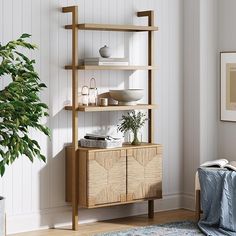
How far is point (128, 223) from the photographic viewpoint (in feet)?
20.0

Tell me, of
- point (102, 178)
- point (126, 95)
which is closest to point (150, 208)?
point (102, 178)

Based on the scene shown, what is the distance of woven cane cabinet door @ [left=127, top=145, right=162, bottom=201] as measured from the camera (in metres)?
6.01

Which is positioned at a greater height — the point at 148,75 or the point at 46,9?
the point at 46,9

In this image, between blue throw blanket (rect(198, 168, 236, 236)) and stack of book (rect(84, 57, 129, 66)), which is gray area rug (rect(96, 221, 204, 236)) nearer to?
Answer: blue throw blanket (rect(198, 168, 236, 236))

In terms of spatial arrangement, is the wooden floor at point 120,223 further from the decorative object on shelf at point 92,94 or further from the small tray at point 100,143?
the decorative object on shelf at point 92,94

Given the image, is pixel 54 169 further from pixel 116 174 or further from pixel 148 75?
pixel 148 75

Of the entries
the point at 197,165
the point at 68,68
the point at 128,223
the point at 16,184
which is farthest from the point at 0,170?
the point at 197,165

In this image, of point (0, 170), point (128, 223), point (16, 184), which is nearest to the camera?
point (0, 170)

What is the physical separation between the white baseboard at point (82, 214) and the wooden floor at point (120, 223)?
0.08m

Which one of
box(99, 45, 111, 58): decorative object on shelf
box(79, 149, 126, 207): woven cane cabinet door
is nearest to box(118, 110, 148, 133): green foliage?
box(79, 149, 126, 207): woven cane cabinet door

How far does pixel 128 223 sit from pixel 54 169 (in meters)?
0.87

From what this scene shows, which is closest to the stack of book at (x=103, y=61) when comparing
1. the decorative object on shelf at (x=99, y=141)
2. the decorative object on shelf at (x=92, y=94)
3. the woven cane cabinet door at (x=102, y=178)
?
the decorative object on shelf at (x=92, y=94)

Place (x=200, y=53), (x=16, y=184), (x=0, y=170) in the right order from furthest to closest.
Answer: (x=200, y=53)
(x=16, y=184)
(x=0, y=170)

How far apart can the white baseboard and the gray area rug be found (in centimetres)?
50
